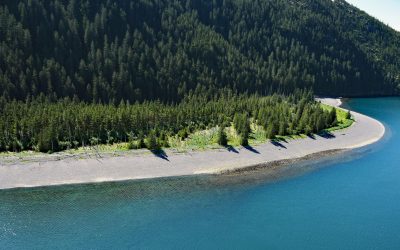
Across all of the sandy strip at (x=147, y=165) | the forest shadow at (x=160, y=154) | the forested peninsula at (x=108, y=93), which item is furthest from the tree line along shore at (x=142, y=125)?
the sandy strip at (x=147, y=165)

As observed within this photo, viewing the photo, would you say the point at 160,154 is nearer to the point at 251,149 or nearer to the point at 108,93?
the point at 251,149

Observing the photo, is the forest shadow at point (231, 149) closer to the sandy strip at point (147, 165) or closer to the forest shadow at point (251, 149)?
the sandy strip at point (147, 165)

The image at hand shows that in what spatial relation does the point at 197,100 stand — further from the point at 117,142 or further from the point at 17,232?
the point at 17,232

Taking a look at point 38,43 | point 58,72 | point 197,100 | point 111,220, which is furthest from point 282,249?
point 38,43

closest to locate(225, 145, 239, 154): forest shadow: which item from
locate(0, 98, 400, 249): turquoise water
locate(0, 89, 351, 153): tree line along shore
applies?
locate(0, 89, 351, 153): tree line along shore

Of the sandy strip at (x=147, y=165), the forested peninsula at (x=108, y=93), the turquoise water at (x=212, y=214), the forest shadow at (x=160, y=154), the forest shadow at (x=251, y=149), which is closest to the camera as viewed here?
the turquoise water at (x=212, y=214)

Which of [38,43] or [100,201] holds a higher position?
[38,43]

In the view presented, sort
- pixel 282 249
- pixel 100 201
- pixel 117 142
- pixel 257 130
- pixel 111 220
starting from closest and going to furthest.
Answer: pixel 282 249, pixel 111 220, pixel 100 201, pixel 117 142, pixel 257 130
